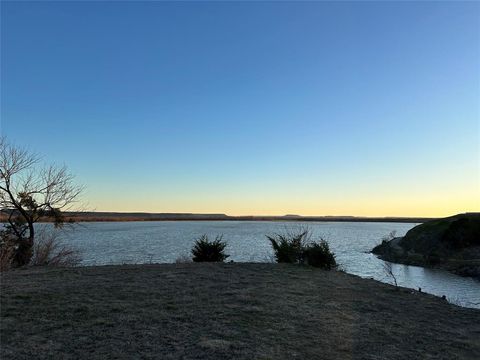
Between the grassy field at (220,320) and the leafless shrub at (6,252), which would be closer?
the grassy field at (220,320)

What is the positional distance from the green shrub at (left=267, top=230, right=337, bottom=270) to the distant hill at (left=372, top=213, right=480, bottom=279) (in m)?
14.0

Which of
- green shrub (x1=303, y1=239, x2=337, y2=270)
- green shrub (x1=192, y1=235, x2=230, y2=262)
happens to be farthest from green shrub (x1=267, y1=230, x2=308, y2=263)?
green shrub (x1=192, y1=235, x2=230, y2=262)

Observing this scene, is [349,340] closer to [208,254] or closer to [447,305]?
[447,305]

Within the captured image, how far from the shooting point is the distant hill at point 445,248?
30.8 meters

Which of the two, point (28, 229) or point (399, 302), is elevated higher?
point (28, 229)

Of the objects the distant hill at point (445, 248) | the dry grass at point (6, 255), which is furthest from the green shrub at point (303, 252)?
the distant hill at point (445, 248)

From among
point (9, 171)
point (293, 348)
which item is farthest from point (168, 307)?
point (9, 171)

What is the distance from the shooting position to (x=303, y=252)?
17.1 metres

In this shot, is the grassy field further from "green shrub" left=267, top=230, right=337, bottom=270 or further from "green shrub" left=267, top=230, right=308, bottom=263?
"green shrub" left=267, top=230, right=308, bottom=263

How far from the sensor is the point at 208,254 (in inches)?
694

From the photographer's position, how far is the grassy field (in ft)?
19.3

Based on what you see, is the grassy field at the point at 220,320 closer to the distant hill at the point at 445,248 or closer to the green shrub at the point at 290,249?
the green shrub at the point at 290,249

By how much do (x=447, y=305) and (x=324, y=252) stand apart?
6334 mm

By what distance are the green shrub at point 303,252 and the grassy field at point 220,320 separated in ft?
14.1
